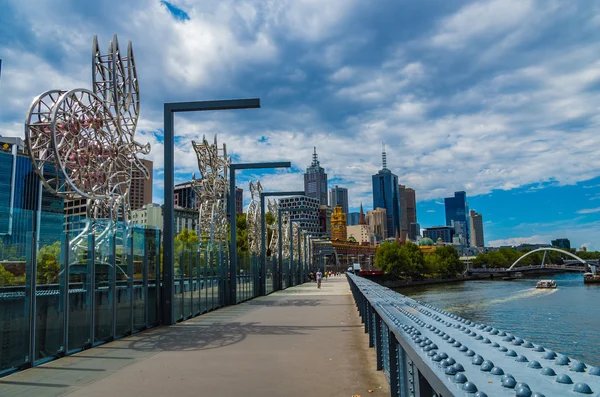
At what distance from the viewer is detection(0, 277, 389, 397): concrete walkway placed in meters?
6.59

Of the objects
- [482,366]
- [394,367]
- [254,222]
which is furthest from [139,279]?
[254,222]

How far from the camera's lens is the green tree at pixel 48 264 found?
28.4 ft

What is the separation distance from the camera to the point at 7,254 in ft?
25.7

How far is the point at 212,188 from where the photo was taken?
96.5 feet

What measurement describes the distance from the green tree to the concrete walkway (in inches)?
58.8

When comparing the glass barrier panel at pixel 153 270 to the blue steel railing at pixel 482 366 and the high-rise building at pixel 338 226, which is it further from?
the high-rise building at pixel 338 226

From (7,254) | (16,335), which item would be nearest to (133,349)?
(16,335)

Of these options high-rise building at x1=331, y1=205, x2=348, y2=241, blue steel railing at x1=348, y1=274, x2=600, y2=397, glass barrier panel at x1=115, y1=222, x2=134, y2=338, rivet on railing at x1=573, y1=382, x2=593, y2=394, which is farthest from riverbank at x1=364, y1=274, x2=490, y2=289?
rivet on railing at x1=573, y1=382, x2=593, y2=394

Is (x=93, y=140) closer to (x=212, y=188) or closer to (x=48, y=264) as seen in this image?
(x=48, y=264)

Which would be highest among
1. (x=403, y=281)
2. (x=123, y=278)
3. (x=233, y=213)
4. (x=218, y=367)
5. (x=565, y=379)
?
(x=233, y=213)

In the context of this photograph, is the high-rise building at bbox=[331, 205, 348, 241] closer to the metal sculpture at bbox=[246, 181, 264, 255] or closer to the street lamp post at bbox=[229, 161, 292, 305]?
the metal sculpture at bbox=[246, 181, 264, 255]

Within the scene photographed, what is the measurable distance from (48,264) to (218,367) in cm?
375

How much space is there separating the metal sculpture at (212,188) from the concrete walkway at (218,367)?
51.2 feet

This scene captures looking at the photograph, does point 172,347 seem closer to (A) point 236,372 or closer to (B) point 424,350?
(A) point 236,372
